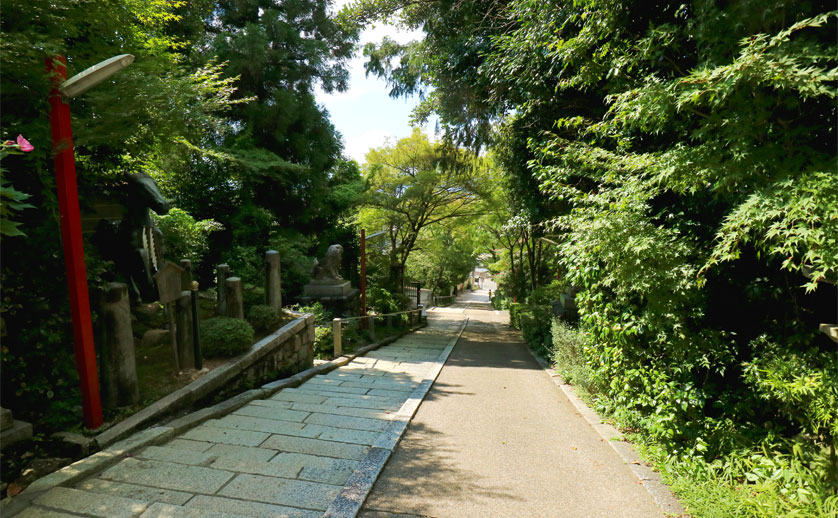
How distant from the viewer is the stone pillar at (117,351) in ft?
13.4

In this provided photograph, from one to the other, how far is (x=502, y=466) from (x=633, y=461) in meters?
1.32

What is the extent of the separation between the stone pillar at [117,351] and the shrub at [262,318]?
315cm

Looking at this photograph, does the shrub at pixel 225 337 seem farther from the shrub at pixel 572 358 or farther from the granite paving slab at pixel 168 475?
the shrub at pixel 572 358

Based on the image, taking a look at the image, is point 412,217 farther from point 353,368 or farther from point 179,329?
point 179,329

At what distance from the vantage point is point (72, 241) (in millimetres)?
3705

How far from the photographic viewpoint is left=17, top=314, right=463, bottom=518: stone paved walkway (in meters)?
2.73

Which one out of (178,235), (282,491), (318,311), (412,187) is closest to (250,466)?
(282,491)

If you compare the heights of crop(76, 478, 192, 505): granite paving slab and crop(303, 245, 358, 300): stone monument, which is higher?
crop(303, 245, 358, 300): stone monument

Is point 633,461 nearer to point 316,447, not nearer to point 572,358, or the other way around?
point 316,447

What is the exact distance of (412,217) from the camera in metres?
17.4

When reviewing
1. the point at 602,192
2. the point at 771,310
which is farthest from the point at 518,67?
the point at 771,310

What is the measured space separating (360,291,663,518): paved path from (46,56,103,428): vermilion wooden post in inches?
110

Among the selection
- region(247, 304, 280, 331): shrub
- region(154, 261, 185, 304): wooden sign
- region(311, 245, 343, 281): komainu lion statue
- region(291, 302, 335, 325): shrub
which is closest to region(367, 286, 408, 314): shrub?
region(311, 245, 343, 281): komainu lion statue

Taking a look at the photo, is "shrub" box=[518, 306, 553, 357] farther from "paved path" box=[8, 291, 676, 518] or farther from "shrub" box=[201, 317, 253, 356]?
"shrub" box=[201, 317, 253, 356]
